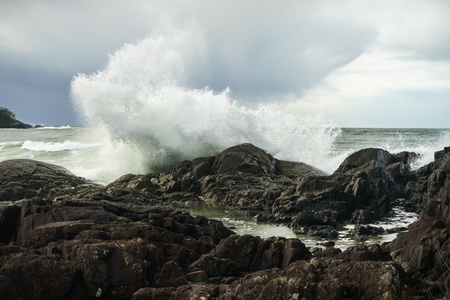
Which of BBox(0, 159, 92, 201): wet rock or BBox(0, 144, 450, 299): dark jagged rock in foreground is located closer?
BBox(0, 144, 450, 299): dark jagged rock in foreground

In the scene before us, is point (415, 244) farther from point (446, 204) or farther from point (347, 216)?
point (347, 216)

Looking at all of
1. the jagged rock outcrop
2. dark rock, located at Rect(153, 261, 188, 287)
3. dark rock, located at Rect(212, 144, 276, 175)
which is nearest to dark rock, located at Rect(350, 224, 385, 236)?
the jagged rock outcrop

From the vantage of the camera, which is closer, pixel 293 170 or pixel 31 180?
pixel 31 180

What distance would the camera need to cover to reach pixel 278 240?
8.50 meters

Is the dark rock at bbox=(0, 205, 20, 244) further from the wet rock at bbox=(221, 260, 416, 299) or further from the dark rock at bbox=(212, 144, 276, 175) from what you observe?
the dark rock at bbox=(212, 144, 276, 175)

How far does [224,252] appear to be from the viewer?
8.32 metres

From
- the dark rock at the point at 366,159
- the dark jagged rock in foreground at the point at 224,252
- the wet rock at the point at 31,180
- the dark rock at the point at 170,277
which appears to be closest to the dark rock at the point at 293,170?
the dark rock at the point at 366,159

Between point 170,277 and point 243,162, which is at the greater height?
point 243,162

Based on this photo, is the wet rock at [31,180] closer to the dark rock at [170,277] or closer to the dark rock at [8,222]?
the dark rock at [8,222]

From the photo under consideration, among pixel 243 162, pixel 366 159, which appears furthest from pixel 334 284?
pixel 243 162

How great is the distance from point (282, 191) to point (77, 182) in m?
11.7

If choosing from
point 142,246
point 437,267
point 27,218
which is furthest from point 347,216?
point 27,218

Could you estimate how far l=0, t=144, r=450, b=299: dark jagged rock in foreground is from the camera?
5.30 m

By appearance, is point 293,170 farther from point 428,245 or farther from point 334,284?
point 334,284
